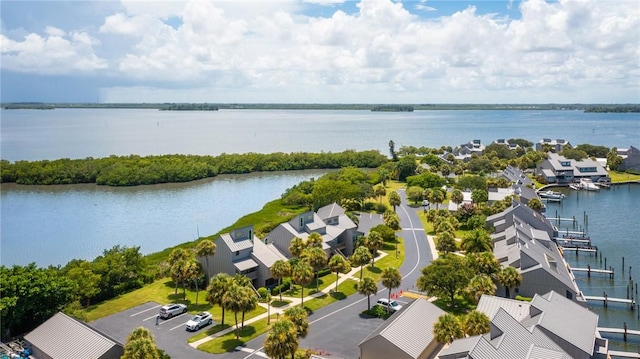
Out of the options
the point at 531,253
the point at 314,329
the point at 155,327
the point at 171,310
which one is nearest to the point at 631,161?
the point at 531,253

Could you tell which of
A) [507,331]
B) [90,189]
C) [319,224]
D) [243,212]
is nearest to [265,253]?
[319,224]

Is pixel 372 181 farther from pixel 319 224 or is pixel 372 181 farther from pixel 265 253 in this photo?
pixel 265 253

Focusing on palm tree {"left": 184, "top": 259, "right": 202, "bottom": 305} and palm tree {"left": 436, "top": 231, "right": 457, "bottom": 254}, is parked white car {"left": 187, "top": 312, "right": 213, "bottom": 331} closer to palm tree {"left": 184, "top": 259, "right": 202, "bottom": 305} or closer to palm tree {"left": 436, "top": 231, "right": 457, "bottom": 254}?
palm tree {"left": 184, "top": 259, "right": 202, "bottom": 305}

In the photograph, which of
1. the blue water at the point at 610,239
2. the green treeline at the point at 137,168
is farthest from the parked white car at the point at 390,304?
the green treeline at the point at 137,168

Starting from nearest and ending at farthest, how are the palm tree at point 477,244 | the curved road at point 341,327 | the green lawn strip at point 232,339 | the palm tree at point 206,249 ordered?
the curved road at point 341,327 → the green lawn strip at point 232,339 → the palm tree at point 206,249 → the palm tree at point 477,244

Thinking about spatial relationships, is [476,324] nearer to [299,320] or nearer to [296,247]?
[299,320]

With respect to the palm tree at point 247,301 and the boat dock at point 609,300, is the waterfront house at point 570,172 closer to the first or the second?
the boat dock at point 609,300
